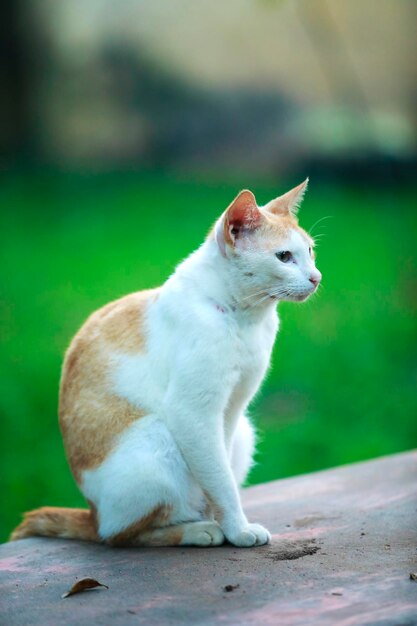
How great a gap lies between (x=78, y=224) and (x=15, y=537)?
241cm

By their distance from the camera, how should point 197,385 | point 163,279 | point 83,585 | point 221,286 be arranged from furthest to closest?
point 163,279 → point 221,286 → point 197,385 → point 83,585

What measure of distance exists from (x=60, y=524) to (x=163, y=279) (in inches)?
83.7

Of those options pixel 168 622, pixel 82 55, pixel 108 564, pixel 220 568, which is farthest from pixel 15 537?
pixel 82 55

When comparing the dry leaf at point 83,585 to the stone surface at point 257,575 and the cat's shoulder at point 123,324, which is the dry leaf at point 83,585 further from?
the cat's shoulder at point 123,324

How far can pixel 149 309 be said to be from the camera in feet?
7.69

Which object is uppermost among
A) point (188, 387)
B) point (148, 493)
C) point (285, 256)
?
point (285, 256)

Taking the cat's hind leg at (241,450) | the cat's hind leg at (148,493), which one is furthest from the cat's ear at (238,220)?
the cat's hind leg at (241,450)

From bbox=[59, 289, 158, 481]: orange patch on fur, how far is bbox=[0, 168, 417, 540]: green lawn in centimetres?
168

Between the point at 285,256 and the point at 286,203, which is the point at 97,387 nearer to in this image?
the point at 285,256

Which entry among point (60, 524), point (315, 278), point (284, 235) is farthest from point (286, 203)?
point (60, 524)

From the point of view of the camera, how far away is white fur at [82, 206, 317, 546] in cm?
212

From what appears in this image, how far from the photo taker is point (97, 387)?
2293 millimetres

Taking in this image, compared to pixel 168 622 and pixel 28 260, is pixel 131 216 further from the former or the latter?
pixel 168 622

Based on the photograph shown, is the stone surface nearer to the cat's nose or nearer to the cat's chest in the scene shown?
the cat's chest
